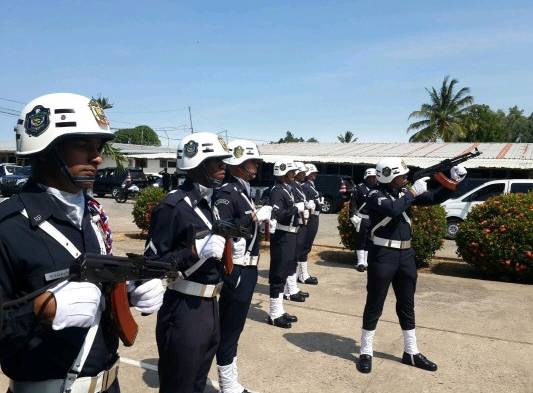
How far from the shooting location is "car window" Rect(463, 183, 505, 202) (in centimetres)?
1510

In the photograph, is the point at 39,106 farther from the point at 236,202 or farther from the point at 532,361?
the point at 532,361

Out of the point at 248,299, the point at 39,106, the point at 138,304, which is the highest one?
the point at 39,106

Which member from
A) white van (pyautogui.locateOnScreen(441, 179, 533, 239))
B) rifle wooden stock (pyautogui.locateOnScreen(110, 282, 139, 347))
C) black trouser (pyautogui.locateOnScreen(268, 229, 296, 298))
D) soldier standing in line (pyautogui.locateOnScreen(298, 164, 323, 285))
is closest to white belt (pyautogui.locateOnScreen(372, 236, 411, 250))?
black trouser (pyautogui.locateOnScreen(268, 229, 296, 298))

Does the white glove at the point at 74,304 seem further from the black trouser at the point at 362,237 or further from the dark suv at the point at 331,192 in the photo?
the dark suv at the point at 331,192

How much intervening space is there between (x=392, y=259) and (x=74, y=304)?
3.85 metres

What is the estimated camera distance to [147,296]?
2232 millimetres

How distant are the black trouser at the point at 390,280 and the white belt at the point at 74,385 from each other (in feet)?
11.3

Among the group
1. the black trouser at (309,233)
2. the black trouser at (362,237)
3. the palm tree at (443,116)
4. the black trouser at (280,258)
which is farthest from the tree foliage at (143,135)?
the black trouser at (280,258)

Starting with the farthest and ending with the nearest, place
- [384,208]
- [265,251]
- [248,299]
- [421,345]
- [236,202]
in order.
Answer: [265,251]
[421,345]
[384,208]
[236,202]
[248,299]

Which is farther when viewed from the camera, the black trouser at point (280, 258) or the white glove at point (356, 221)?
the white glove at point (356, 221)

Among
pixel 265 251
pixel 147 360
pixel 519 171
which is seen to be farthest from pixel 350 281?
pixel 519 171

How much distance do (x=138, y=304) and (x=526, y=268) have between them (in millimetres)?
8375

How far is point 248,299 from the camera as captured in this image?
430 centimetres

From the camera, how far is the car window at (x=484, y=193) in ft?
49.5
